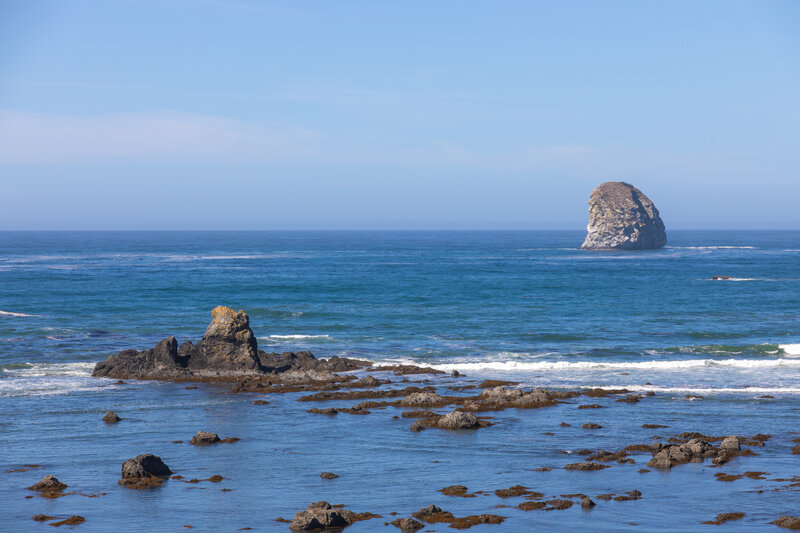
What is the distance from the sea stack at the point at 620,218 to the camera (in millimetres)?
182250

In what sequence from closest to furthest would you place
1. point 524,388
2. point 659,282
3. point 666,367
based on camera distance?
point 524,388, point 666,367, point 659,282

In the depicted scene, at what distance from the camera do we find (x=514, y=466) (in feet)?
79.0

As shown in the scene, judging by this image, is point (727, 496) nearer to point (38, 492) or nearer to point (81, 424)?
point (38, 492)

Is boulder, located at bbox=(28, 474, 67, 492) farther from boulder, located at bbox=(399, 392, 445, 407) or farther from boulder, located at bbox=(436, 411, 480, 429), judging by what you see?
boulder, located at bbox=(399, 392, 445, 407)

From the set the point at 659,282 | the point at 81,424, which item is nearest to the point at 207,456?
the point at 81,424

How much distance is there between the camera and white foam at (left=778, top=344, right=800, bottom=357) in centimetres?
4733

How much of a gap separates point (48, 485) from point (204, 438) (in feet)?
19.5

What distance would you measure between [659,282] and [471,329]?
155ft

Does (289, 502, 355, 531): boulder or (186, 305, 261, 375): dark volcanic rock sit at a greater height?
(186, 305, 261, 375): dark volcanic rock

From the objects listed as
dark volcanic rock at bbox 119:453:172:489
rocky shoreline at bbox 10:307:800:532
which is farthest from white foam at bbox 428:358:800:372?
dark volcanic rock at bbox 119:453:172:489

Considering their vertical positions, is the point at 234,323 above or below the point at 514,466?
above

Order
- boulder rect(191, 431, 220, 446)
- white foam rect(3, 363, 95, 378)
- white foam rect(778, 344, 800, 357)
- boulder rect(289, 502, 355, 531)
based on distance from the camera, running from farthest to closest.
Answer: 1. white foam rect(778, 344, 800, 357)
2. white foam rect(3, 363, 95, 378)
3. boulder rect(191, 431, 220, 446)
4. boulder rect(289, 502, 355, 531)

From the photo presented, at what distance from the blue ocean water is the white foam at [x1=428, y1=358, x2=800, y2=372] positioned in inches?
5.9

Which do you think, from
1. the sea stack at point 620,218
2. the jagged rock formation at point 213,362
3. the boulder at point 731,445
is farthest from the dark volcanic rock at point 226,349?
the sea stack at point 620,218
